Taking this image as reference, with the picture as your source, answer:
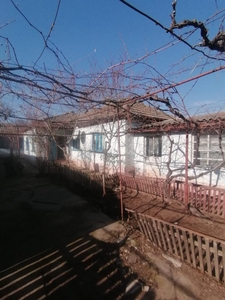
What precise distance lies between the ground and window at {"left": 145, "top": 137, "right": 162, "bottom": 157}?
18.7 feet

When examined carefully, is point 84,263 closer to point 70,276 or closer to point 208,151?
point 70,276

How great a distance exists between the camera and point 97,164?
43.6 feet

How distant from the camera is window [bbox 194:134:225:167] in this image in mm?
7660

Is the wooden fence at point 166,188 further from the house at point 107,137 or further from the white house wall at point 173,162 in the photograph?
the white house wall at point 173,162

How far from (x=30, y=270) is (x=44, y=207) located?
319cm

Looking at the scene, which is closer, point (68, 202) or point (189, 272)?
point (189, 272)

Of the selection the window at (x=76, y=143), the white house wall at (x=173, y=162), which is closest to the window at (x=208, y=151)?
the white house wall at (x=173, y=162)

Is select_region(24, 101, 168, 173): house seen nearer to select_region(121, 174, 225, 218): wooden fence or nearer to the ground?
select_region(121, 174, 225, 218): wooden fence

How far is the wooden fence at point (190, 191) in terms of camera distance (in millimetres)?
5688

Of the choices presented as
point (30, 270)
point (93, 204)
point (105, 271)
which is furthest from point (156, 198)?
point (30, 270)

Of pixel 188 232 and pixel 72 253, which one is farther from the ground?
pixel 188 232

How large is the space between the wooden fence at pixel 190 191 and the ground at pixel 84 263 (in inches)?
109

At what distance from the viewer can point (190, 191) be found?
254 inches

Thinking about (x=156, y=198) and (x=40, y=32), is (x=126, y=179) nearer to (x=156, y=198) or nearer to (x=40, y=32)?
(x=156, y=198)
